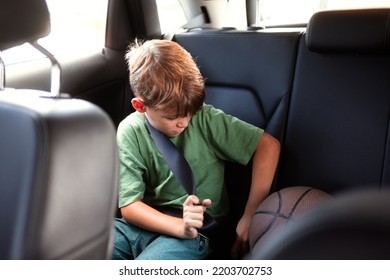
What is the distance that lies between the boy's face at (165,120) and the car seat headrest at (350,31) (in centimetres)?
55

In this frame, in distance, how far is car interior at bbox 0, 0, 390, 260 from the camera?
0.79 m

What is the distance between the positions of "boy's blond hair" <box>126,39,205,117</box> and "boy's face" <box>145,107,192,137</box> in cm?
2

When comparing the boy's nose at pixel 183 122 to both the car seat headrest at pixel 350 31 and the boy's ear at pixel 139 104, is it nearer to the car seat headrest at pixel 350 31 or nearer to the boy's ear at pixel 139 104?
the boy's ear at pixel 139 104

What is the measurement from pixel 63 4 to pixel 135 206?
820mm

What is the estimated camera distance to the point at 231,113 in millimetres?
1822

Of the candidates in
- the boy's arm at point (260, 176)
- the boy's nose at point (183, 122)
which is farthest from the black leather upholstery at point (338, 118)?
the boy's nose at point (183, 122)

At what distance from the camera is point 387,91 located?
1604 millimetres

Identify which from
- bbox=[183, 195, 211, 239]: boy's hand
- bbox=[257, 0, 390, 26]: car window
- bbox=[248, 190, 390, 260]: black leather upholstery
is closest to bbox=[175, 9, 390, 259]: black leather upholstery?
bbox=[183, 195, 211, 239]: boy's hand

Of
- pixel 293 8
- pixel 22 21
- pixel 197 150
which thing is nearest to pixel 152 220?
pixel 197 150

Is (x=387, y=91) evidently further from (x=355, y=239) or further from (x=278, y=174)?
A: (x=355, y=239)

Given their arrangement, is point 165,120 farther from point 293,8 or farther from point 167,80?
point 293,8
